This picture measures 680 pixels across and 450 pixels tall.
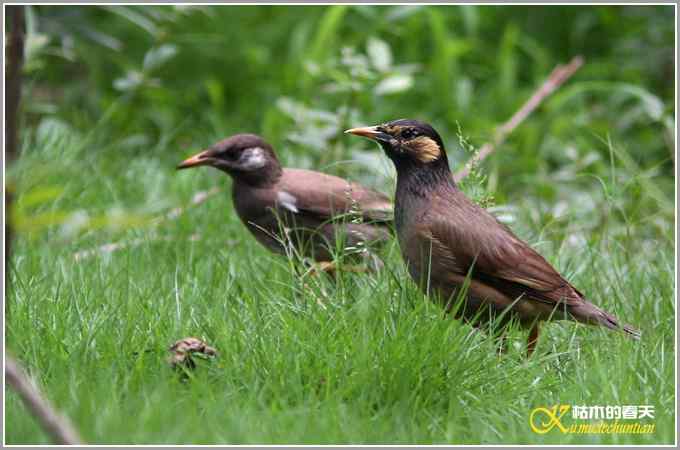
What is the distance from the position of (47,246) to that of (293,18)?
4.15m

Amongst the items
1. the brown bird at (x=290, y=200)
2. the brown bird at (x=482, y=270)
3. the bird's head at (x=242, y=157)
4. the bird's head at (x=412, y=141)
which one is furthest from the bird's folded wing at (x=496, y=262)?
the bird's head at (x=242, y=157)

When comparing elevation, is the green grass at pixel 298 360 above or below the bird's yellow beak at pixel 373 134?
below

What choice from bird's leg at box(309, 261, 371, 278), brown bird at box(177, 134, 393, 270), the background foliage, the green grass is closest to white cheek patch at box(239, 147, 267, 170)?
brown bird at box(177, 134, 393, 270)

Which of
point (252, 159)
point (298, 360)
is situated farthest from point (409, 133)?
point (298, 360)

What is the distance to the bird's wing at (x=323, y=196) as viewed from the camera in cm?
496

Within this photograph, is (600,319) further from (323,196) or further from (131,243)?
(131,243)

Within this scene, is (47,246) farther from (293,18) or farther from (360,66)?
(293,18)

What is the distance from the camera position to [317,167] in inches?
259

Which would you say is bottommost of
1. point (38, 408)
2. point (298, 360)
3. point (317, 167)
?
point (298, 360)

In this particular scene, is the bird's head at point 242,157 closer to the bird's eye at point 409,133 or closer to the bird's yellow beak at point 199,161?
the bird's yellow beak at point 199,161

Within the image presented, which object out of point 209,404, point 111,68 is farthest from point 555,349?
point 111,68

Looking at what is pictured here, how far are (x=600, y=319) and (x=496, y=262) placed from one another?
0.44 m

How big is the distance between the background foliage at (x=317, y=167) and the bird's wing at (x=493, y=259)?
19cm

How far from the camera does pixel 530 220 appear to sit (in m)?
5.34
